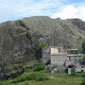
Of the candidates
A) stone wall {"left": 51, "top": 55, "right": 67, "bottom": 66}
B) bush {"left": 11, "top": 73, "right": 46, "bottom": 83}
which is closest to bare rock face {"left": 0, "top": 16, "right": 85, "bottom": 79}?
stone wall {"left": 51, "top": 55, "right": 67, "bottom": 66}

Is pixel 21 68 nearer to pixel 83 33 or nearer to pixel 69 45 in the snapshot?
pixel 69 45

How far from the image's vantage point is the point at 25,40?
86938 mm

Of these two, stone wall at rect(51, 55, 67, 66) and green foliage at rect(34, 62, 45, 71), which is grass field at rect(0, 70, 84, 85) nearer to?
green foliage at rect(34, 62, 45, 71)

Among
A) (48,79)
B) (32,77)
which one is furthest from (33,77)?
(48,79)

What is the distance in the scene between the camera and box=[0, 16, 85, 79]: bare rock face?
83875 millimetres

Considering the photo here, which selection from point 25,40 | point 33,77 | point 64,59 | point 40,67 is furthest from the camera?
point 25,40

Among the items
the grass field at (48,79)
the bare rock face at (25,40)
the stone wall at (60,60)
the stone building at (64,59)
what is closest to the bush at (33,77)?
the grass field at (48,79)

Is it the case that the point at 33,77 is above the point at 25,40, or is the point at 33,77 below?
below

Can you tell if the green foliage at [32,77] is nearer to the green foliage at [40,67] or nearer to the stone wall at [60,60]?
the green foliage at [40,67]

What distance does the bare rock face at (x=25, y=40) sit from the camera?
3302 inches

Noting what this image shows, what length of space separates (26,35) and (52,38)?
5.85m

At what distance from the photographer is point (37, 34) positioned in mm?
86812

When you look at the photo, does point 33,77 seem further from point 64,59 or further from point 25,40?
point 25,40

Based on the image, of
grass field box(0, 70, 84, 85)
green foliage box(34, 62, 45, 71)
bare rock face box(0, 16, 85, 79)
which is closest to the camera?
grass field box(0, 70, 84, 85)
